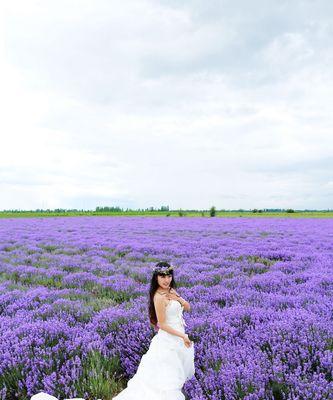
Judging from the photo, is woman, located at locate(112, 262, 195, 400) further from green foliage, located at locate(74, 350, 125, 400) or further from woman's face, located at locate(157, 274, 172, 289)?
green foliage, located at locate(74, 350, 125, 400)

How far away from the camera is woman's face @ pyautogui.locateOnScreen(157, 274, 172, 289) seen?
142 inches

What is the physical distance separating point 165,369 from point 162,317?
487mm

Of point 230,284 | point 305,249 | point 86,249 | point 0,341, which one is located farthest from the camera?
point 86,249

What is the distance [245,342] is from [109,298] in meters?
3.07

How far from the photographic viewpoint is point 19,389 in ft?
11.0

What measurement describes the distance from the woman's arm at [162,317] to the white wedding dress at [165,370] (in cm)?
6

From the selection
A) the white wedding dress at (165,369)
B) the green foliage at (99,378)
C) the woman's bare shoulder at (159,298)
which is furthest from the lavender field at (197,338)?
the woman's bare shoulder at (159,298)

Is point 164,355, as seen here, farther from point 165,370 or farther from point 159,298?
point 159,298

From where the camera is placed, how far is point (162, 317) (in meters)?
3.39

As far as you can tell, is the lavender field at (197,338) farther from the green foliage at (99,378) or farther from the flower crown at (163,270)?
the flower crown at (163,270)

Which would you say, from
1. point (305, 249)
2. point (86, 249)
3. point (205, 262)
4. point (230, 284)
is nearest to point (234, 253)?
point (205, 262)

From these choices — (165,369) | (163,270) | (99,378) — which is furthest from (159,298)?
(99,378)

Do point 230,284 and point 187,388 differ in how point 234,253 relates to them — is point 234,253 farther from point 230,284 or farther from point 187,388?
point 187,388

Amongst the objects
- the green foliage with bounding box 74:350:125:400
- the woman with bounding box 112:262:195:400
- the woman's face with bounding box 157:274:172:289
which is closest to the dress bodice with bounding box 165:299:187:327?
the woman with bounding box 112:262:195:400
